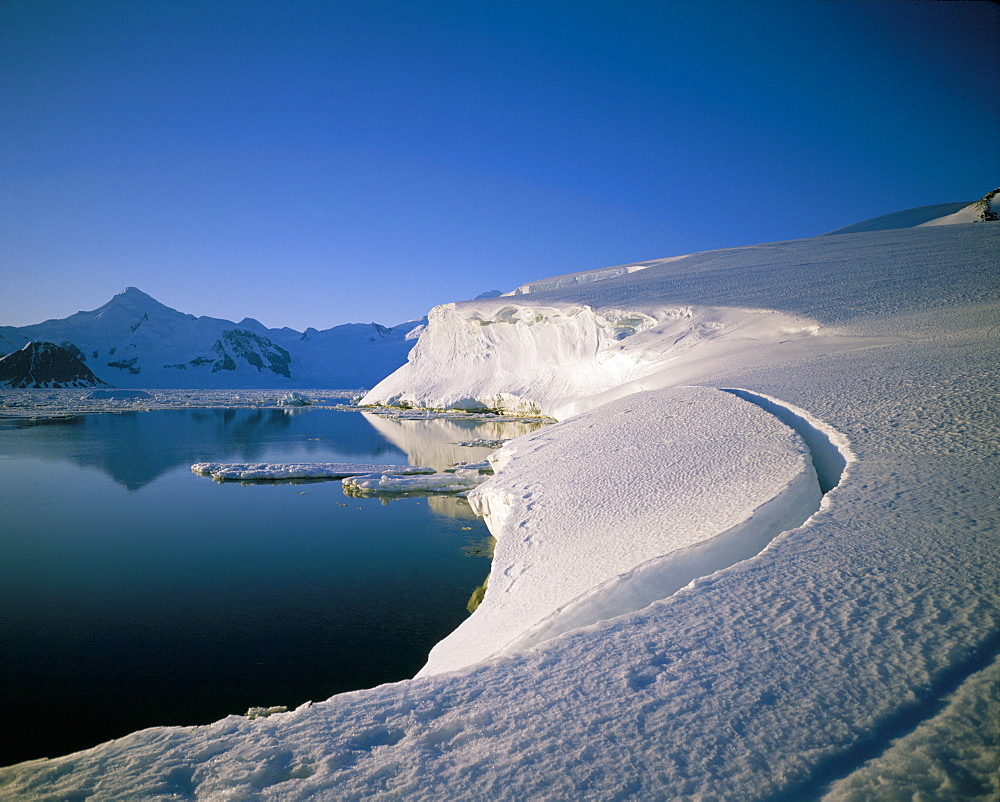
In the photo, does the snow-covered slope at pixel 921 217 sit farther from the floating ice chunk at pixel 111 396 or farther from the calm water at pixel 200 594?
the floating ice chunk at pixel 111 396

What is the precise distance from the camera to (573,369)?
18.6 metres

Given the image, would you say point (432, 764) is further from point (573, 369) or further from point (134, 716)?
point (573, 369)

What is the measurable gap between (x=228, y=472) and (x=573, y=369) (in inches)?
456

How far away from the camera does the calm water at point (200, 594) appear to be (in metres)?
3.53

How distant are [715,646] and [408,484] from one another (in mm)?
7917

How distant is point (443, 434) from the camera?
56.7 feet

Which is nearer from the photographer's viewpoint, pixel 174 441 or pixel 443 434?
pixel 174 441

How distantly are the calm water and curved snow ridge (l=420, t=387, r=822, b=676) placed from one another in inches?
43.7

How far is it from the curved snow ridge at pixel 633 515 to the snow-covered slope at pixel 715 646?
0.02 m

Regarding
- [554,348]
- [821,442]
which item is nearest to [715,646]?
[821,442]

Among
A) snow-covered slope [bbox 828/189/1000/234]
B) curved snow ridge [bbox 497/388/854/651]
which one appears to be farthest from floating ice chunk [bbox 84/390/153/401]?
snow-covered slope [bbox 828/189/1000/234]

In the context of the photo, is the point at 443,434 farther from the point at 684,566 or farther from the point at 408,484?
the point at 684,566

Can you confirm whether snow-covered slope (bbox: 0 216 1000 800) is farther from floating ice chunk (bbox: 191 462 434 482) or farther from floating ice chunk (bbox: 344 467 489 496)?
floating ice chunk (bbox: 191 462 434 482)

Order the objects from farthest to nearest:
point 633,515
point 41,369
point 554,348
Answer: point 41,369 < point 554,348 < point 633,515
